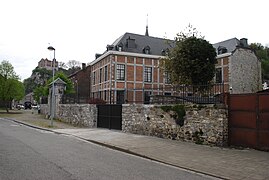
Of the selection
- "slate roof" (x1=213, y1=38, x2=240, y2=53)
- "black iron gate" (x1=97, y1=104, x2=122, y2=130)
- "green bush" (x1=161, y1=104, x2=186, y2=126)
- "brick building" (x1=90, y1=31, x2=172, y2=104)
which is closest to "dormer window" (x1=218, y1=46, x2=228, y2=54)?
"slate roof" (x1=213, y1=38, x2=240, y2=53)

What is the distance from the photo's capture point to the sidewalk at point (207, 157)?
820 cm

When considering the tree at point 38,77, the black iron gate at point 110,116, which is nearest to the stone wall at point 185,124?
the black iron gate at point 110,116

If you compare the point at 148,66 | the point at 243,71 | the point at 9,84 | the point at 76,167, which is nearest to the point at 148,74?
the point at 148,66

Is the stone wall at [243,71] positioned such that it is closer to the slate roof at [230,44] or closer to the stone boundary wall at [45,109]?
the slate roof at [230,44]

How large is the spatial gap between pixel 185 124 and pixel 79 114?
13.9m

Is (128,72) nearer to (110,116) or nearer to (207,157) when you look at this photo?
(110,116)

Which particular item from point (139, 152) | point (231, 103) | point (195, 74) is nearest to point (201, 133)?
point (231, 103)

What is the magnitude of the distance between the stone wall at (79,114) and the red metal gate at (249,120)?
1294 cm

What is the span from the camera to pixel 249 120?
12.2m

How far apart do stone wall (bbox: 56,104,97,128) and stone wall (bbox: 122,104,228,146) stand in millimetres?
5025

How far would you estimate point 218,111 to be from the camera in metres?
12.8

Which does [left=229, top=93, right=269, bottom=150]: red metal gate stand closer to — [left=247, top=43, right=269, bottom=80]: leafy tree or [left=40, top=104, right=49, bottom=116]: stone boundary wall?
[left=40, top=104, right=49, bottom=116]: stone boundary wall

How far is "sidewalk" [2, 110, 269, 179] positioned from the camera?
820cm

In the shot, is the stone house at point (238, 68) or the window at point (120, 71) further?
Answer: the stone house at point (238, 68)
